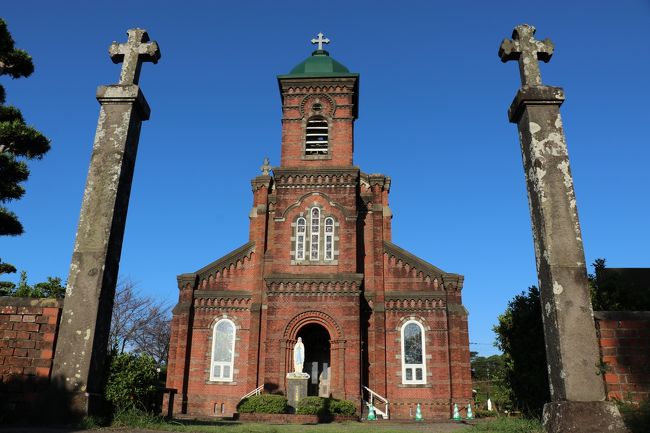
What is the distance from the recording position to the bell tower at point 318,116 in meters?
27.9

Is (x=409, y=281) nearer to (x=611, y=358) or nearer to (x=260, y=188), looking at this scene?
(x=260, y=188)

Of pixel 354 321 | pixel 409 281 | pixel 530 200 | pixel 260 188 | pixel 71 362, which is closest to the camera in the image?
pixel 71 362

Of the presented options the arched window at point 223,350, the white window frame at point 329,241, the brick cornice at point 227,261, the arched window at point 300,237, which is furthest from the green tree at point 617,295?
the brick cornice at point 227,261

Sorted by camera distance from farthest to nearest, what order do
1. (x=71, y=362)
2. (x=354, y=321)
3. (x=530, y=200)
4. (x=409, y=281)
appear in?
(x=409, y=281)
(x=354, y=321)
(x=530, y=200)
(x=71, y=362)

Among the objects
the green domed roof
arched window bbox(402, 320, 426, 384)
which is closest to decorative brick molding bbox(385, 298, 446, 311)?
arched window bbox(402, 320, 426, 384)

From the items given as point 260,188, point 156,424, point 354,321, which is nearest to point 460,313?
point 354,321

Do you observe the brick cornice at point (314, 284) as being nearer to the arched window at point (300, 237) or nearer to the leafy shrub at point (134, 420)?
the arched window at point (300, 237)

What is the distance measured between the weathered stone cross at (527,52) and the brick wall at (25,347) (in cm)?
872

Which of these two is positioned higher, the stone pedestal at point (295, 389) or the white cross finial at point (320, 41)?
the white cross finial at point (320, 41)

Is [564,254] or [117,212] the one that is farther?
[117,212]

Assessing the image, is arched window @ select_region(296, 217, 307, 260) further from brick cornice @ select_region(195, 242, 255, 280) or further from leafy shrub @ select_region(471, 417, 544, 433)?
leafy shrub @ select_region(471, 417, 544, 433)

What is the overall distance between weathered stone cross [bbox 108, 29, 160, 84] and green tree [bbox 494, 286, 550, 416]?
10.6 m

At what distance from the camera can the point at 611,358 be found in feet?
26.8

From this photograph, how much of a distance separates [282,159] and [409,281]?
930 cm
